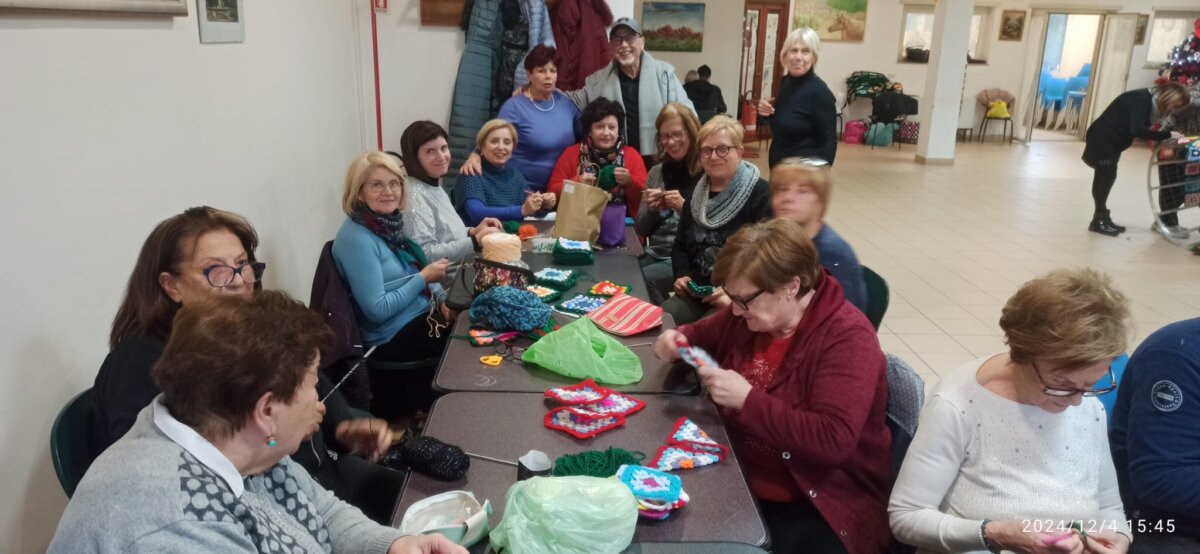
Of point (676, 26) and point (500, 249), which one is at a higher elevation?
point (676, 26)

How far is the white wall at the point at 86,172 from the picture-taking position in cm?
175

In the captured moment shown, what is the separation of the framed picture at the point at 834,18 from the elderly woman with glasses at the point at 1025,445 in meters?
13.3

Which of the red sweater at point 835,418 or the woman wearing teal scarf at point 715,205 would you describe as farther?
the woman wearing teal scarf at point 715,205

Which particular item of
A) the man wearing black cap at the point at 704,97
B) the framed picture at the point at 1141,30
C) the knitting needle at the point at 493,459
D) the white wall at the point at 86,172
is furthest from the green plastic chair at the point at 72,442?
the framed picture at the point at 1141,30

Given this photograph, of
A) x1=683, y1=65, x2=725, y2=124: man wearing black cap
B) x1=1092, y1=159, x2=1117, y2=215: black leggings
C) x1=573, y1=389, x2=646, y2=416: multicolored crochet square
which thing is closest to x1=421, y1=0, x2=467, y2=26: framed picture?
x1=573, y1=389, x2=646, y2=416: multicolored crochet square

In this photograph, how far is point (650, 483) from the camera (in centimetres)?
161

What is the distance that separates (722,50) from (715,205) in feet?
27.2

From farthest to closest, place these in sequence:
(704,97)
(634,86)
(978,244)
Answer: (704,97) → (978,244) → (634,86)

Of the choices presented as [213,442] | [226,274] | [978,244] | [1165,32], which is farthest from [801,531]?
[1165,32]

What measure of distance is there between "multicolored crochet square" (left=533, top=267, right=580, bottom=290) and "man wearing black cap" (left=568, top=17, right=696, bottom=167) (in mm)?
1895

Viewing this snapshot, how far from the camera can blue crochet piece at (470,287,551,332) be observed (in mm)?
2488

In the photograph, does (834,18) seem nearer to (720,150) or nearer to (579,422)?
(720,150)

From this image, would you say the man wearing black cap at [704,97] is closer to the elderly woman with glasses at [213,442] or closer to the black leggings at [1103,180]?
the black leggings at [1103,180]

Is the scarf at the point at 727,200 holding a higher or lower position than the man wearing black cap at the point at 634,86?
lower
